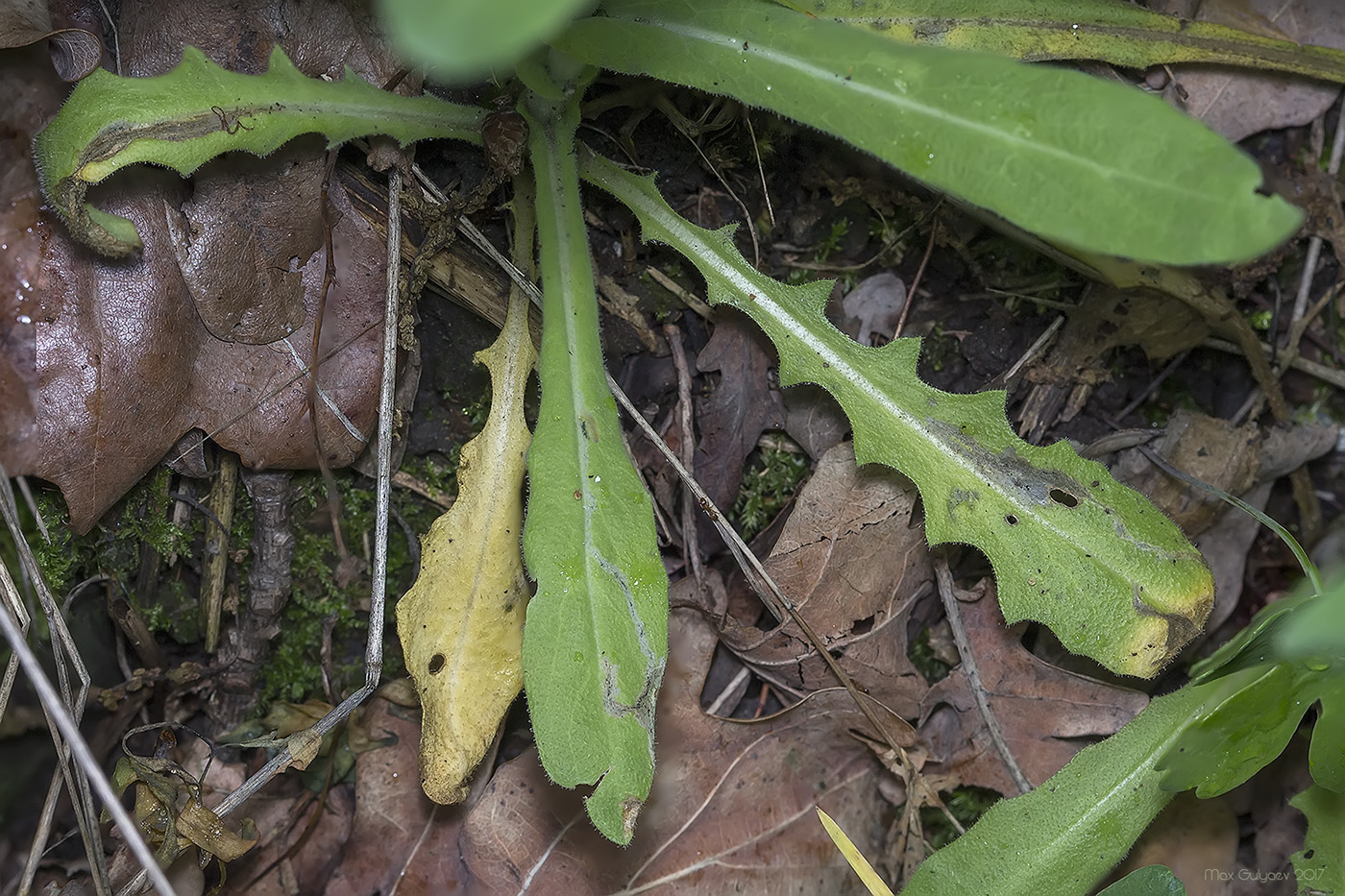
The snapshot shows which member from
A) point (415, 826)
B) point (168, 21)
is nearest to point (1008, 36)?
point (168, 21)

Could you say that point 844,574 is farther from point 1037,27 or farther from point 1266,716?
point 1037,27

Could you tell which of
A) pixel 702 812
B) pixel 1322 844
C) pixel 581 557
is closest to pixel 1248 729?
pixel 1322 844

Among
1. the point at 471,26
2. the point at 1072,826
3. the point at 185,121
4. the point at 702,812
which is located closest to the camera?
the point at 471,26

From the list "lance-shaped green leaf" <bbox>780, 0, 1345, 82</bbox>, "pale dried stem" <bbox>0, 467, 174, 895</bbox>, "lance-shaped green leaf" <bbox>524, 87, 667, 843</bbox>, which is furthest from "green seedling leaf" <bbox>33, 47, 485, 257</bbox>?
"lance-shaped green leaf" <bbox>780, 0, 1345, 82</bbox>

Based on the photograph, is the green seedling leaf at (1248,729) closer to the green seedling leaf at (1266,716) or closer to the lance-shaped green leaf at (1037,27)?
the green seedling leaf at (1266,716)

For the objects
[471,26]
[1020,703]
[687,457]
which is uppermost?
[471,26]

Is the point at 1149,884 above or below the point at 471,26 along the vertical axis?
below

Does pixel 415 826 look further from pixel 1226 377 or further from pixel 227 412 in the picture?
pixel 1226 377
